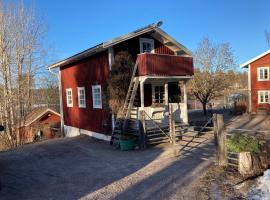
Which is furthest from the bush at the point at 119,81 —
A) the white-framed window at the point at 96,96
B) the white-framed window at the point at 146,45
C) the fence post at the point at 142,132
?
the white-framed window at the point at 146,45

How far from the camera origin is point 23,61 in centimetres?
2286

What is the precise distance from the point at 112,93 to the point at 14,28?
13.9 metres

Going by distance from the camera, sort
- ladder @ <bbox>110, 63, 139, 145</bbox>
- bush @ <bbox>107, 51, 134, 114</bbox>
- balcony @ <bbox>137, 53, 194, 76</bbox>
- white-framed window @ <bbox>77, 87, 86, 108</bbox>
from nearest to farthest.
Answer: ladder @ <bbox>110, 63, 139, 145</bbox>
balcony @ <bbox>137, 53, 194, 76</bbox>
bush @ <bbox>107, 51, 134, 114</bbox>
white-framed window @ <bbox>77, 87, 86, 108</bbox>

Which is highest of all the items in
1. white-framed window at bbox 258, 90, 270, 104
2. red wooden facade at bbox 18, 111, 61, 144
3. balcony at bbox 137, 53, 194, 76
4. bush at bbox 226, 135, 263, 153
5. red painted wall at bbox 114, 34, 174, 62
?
red painted wall at bbox 114, 34, 174, 62

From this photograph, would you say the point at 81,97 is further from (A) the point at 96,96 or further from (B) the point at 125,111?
(B) the point at 125,111

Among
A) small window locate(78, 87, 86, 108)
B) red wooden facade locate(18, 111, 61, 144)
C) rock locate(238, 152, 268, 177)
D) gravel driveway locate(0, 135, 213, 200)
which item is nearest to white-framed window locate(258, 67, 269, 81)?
gravel driveway locate(0, 135, 213, 200)

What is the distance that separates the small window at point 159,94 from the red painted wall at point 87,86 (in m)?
3.04

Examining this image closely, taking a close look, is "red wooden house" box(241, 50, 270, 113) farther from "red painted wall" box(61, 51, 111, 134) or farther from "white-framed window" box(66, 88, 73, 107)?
"white-framed window" box(66, 88, 73, 107)

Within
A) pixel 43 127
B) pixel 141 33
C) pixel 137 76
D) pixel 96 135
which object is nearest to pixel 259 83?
pixel 141 33

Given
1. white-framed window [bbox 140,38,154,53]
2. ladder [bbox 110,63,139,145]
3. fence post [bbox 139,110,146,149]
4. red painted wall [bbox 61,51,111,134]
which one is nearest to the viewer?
fence post [bbox 139,110,146,149]

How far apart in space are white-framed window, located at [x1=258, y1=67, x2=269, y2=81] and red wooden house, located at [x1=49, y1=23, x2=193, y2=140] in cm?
1304

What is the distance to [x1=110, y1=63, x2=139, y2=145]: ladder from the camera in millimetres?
12421

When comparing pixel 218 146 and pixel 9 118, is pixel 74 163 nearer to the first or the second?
pixel 218 146

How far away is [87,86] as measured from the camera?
15711mm
